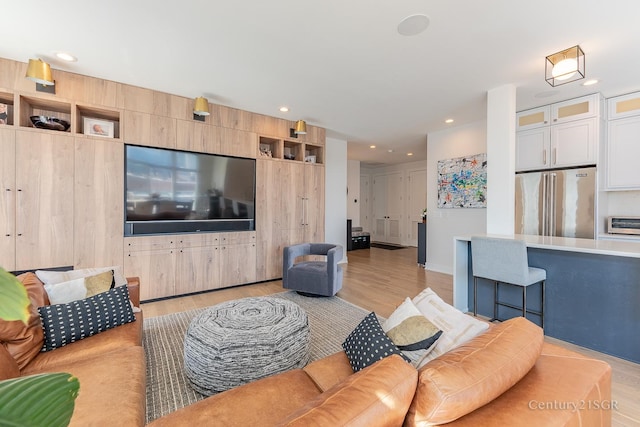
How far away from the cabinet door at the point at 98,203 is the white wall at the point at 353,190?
18.1 ft

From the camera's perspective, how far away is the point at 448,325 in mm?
1359

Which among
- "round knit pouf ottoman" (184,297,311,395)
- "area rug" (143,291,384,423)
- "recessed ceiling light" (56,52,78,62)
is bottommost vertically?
"area rug" (143,291,384,423)

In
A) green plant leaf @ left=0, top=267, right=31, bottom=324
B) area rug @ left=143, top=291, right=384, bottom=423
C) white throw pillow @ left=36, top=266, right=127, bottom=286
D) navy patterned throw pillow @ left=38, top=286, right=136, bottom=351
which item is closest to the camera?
green plant leaf @ left=0, top=267, right=31, bottom=324

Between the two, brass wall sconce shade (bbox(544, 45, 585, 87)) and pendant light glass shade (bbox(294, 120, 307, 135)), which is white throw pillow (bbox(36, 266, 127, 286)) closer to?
pendant light glass shade (bbox(294, 120, 307, 135))

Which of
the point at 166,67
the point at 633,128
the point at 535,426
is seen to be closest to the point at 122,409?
the point at 535,426

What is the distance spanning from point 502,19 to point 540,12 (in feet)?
0.78

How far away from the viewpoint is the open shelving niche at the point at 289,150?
4.55 metres

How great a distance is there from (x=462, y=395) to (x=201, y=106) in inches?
150

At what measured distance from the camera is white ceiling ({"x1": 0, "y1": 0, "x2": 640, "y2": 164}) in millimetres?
2041

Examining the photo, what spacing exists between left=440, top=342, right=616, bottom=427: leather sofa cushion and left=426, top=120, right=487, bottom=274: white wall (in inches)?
154

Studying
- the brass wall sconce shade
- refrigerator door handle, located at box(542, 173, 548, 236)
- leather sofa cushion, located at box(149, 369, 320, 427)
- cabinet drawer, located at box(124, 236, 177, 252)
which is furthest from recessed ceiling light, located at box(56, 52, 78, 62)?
refrigerator door handle, located at box(542, 173, 548, 236)

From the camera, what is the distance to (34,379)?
1.18 ft

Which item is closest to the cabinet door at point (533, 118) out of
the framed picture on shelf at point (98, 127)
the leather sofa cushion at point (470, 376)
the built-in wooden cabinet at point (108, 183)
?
the built-in wooden cabinet at point (108, 183)

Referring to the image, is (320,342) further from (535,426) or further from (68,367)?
(535,426)
